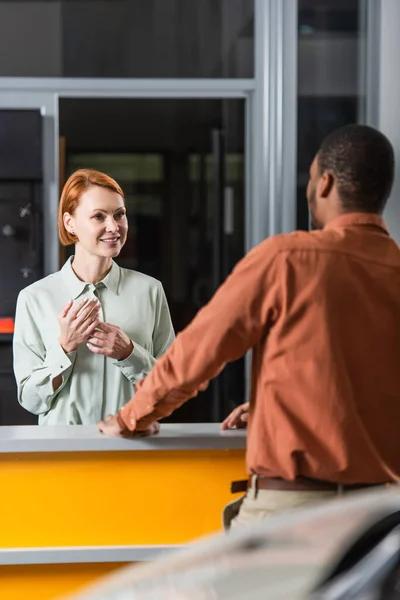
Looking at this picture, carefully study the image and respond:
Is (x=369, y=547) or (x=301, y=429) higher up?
(x=369, y=547)

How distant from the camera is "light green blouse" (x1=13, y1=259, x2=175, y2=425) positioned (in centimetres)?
285

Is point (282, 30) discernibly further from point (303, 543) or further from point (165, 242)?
point (303, 543)

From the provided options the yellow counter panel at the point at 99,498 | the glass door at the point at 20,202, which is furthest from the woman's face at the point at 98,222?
the glass door at the point at 20,202

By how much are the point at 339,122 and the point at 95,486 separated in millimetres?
2781

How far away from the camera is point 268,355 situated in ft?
6.00

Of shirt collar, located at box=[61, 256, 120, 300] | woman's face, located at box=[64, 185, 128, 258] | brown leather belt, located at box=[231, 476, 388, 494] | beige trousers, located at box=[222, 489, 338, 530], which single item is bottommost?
beige trousers, located at box=[222, 489, 338, 530]

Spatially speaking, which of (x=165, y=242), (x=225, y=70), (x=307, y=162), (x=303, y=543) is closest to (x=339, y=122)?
(x=307, y=162)

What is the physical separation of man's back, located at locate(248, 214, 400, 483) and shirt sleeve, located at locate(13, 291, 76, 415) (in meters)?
1.09

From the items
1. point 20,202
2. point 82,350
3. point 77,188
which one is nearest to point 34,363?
point 82,350

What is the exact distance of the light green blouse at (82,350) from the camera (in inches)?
112

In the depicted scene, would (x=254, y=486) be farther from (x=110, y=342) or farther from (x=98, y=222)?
(x=98, y=222)

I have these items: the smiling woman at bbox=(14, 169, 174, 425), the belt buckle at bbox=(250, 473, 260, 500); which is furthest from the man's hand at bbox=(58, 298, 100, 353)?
the belt buckle at bbox=(250, 473, 260, 500)

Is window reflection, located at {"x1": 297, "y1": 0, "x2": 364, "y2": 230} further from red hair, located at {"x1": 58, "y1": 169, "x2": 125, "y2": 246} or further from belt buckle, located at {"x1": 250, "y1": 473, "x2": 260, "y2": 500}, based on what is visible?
belt buckle, located at {"x1": 250, "y1": 473, "x2": 260, "y2": 500}

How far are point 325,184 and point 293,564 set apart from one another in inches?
46.1
